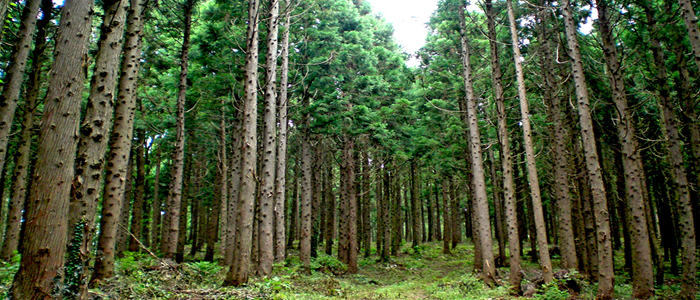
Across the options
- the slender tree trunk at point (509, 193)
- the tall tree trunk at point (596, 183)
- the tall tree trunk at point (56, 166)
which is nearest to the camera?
the tall tree trunk at point (56, 166)

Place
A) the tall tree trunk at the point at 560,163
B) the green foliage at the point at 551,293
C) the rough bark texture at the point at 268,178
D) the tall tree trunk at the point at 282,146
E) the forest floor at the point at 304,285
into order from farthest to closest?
1. the tall tree trunk at the point at 282,146
2. the tall tree trunk at the point at 560,163
3. the rough bark texture at the point at 268,178
4. the green foliage at the point at 551,293
5. the forest floor at the point at 304,285

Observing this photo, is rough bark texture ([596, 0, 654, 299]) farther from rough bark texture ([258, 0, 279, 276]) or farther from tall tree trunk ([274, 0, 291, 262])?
tall tree trunk ([274, 0, 291, 262])

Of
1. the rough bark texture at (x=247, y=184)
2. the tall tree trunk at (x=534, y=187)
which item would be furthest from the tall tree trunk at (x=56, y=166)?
the tall tree trunk at (x=534, y=187)

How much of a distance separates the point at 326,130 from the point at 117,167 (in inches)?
395

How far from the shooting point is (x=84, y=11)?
543cm

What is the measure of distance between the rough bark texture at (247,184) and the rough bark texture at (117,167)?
249 cm

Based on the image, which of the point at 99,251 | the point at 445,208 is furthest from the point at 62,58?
the point at 445,208

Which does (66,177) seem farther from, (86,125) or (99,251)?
(99,251)

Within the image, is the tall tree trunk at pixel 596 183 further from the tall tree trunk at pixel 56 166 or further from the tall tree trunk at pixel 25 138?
the tall tree trunk at pixel 25 138

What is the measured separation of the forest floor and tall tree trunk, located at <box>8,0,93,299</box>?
1.69 metres

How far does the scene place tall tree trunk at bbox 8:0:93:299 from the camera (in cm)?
472

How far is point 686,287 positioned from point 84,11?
14.4 metres

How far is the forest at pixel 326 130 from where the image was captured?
577 cm

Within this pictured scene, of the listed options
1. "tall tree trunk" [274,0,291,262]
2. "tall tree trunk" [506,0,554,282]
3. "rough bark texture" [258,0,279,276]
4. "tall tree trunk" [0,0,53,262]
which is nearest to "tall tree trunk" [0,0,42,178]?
"tall tree trunk" [0,0,53,262]
